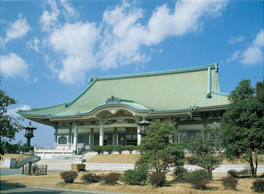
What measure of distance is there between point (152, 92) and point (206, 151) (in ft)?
70.3

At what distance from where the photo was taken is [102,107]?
108 feet

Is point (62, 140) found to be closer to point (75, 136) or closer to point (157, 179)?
point (75, 136)

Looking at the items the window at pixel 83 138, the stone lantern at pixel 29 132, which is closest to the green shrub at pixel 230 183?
the stone lantern at pixel 29 132

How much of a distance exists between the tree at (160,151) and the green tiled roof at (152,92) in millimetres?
13693

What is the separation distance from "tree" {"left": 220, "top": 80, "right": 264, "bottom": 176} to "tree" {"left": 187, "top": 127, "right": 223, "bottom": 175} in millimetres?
842

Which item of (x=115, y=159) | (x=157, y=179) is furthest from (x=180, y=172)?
(x=115, y=159)

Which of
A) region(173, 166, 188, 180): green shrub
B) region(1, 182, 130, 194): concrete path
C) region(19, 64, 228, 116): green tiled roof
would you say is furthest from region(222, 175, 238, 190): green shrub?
region(19, 64, 228, 116): green tiled roof

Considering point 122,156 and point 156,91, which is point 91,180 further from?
point 156,91

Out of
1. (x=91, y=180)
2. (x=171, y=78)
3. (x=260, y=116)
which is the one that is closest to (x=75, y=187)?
(x=91, y=180)

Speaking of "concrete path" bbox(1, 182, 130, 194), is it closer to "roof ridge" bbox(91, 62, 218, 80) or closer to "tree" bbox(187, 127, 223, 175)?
"tree" bbox(187, 127, 223, 175)

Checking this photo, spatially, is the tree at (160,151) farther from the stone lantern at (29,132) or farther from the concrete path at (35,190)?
the stone lantern at (29,132)

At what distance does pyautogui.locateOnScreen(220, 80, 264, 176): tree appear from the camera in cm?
1639

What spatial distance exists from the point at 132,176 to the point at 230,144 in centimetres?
708

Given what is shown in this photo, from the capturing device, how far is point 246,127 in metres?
17.4
